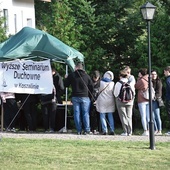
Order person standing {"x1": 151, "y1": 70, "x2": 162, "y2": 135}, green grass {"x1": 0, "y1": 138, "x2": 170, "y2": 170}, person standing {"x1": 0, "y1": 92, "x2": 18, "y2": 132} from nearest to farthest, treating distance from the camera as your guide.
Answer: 1. green grass {"x1": 0, "y1": 138, "x2": 170, "y2": 170}
2. person standing {"x1": 151, "y1": 70, "x2": 162, "y2": 135}
3. person standing {"x1": 0, "y1": 92, "x2": 18, "y2": 132}

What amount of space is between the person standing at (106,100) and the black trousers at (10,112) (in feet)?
9.66

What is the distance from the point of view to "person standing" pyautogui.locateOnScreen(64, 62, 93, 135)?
2319 cm

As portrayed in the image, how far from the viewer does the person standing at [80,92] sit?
2319cm

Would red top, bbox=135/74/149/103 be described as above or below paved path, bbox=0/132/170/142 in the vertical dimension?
above

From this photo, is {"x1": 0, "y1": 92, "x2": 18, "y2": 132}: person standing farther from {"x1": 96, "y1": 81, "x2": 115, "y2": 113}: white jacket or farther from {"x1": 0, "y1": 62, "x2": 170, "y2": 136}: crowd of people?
{"x1": 96, "y1": 81, "x2": 115, "y2": 113}: white jacket

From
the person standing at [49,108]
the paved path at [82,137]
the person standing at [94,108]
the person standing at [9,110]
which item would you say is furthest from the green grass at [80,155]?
the person standing at [9,110]

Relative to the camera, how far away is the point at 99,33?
1208 inches

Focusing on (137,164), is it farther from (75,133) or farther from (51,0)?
(51,0)

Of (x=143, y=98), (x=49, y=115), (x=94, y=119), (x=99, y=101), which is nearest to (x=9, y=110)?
(x=49, y=115)

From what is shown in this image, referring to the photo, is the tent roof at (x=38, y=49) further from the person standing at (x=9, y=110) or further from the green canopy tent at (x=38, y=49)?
the person standing at (x=9, y=110)

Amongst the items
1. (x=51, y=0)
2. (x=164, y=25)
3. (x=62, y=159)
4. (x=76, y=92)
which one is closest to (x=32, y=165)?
(x=62, y=159)

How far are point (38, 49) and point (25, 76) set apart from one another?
0.96m

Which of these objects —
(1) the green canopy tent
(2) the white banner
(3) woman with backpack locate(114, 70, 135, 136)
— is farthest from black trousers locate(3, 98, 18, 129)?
(3) woman with backpack locate(114, 70, 135, 136)

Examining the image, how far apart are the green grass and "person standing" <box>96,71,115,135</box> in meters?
2.83
